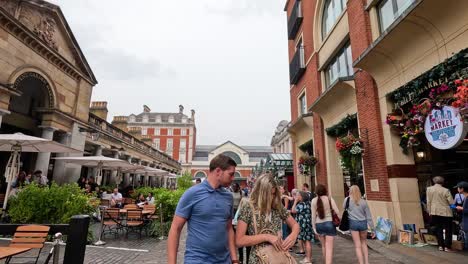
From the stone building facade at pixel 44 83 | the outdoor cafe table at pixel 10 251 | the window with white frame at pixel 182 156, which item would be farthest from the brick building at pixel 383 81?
the window with white frame at pixel 182 156

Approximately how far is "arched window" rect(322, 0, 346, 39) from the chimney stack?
15941 mm

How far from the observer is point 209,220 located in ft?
7.60

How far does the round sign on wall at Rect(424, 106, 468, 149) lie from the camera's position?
14.9 ft

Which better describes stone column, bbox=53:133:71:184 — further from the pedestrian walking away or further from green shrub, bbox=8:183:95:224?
A: the pedestrian walking away

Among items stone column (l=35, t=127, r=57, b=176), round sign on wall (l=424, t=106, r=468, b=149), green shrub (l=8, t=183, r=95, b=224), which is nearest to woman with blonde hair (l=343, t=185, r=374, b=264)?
round sign on wall (l=424, t=106, r=468, b=149)

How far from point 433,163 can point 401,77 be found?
3560mm

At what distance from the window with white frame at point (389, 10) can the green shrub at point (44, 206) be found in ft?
35.4

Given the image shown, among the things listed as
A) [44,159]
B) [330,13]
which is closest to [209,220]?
[330,13]

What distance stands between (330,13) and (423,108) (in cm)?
825

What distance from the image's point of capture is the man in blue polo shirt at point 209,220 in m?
2.24

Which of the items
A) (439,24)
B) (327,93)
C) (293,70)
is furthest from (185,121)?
(439,24)

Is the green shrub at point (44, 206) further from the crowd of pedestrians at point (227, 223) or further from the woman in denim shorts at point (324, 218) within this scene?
the woman in denim shorts at point (324, 218)

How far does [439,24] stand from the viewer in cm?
534

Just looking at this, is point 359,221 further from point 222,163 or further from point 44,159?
point 44,159
